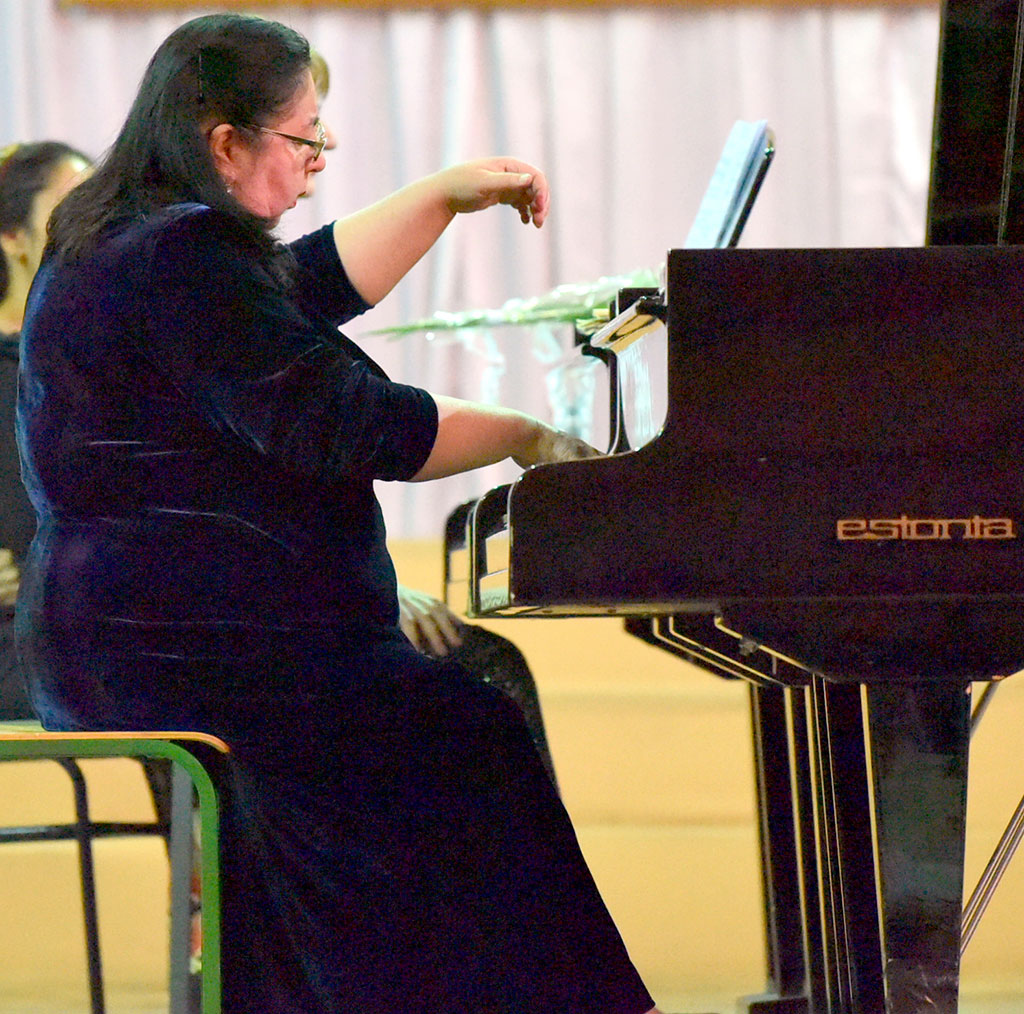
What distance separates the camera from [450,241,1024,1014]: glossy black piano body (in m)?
1.08

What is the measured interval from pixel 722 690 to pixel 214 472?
155 centimetres

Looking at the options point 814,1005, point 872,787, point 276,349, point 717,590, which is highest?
point 276,349

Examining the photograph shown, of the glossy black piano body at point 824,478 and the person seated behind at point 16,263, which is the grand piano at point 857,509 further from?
the person seated behind at point 16,263

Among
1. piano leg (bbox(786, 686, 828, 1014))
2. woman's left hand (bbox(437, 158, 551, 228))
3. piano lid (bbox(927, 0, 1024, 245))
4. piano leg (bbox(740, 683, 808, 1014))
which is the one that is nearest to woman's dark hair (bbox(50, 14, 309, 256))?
woman's left hand (bbox(437, 158, 551, 228))

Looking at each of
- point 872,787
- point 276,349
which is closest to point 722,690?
point 872,787

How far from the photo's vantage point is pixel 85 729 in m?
1.24

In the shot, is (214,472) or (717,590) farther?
(214,472)

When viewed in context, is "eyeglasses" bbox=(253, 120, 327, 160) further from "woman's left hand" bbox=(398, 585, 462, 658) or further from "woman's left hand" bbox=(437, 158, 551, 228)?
"woman's left hand" bbox=(398, 585, 462, 658)

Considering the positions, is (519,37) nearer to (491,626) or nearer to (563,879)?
(491,626)

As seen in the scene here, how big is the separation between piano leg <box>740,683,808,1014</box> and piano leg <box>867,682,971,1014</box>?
576mm

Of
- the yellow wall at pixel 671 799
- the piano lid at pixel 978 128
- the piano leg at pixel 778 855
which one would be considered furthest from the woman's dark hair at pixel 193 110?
the yellow wall at pixel 671 799

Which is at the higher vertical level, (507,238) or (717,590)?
(507,238)

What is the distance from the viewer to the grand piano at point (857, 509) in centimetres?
108

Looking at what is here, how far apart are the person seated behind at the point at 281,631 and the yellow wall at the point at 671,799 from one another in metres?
1.18
